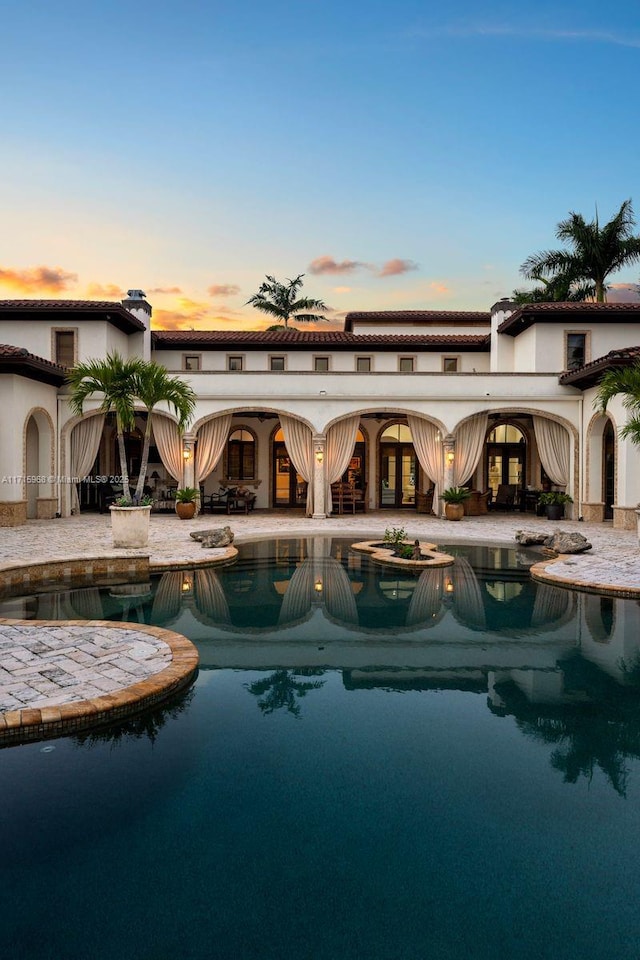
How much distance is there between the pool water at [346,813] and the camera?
7.86 ft

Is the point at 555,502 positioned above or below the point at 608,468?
below

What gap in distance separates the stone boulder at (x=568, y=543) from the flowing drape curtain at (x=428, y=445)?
696 centimetres

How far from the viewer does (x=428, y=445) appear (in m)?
19.0

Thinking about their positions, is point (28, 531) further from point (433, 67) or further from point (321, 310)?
point (321, 310)

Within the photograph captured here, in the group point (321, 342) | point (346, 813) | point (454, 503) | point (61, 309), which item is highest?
point (61, 309)

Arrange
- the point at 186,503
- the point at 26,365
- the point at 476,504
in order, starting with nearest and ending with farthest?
the point at 26,365 → the point at 186,503 → the point at 476,504

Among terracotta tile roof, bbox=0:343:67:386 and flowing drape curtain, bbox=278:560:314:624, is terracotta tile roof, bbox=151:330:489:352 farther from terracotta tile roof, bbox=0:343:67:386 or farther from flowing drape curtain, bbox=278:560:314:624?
flowing drape curtain, bbox=278:560:314:624

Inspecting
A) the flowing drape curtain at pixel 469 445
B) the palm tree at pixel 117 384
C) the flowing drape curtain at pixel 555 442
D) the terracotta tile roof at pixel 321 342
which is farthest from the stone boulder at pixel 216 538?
the flowing drape curtain at pixel 555 442

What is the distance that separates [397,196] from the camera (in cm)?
1867

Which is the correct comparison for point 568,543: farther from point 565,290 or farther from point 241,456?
point 565,290

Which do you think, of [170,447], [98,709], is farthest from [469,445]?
[98,709]

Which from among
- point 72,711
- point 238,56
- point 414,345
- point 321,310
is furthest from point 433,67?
point 321,310

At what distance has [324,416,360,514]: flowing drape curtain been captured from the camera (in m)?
18.7

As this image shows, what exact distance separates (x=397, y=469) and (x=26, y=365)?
12968 millimetres
